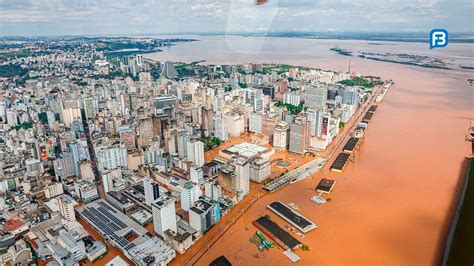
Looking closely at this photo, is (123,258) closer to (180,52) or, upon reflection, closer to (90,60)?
(90,60)

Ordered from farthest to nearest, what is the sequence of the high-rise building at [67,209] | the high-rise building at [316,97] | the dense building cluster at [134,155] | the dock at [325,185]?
1. the high-rise building at [316,97]
2. the dock at [325,185]
3. the high-rise building at [67,209]
4. the dense building cluster at [134,155]

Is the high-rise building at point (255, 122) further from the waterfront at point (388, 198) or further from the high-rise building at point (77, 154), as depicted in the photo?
the high-rise building at point (77, 154)

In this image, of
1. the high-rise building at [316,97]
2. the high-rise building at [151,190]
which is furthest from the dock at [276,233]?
the high-rise building at [316,97]

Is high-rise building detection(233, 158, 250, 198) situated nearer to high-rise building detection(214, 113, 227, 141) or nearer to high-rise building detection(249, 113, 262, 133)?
high-rise building detection(214, 113, 227, 141)

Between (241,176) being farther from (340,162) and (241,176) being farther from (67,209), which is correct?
(67,209)

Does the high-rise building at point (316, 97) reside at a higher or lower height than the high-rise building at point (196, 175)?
higher

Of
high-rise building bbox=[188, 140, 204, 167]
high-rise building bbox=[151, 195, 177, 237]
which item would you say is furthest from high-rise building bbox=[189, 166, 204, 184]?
high-rise building bbox=[151, 195, 177, 237]

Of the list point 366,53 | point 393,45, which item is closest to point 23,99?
point 366,53
